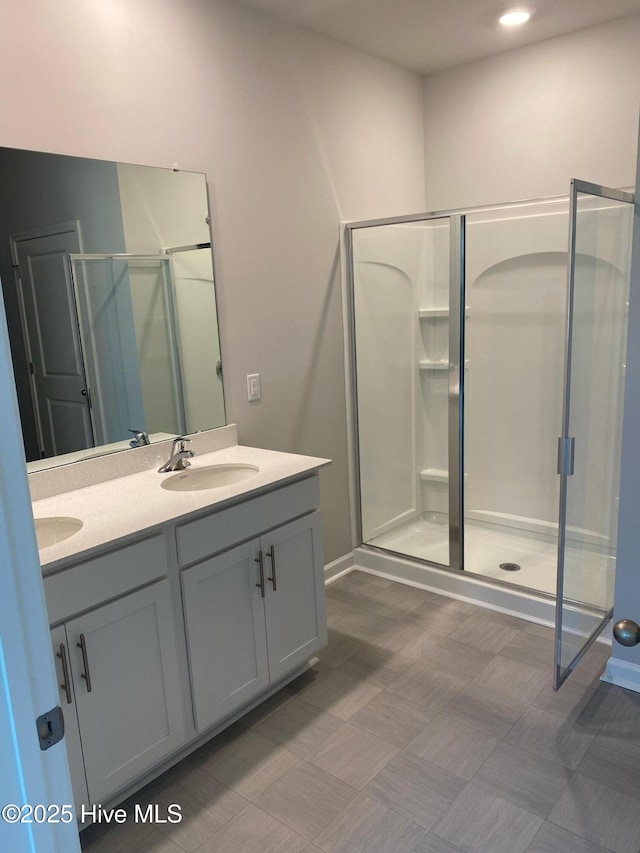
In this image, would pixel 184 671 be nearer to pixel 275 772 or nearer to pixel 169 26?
pixel 275 772

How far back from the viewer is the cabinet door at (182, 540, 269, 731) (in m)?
2.11

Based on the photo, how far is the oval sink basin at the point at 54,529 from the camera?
2.09 m

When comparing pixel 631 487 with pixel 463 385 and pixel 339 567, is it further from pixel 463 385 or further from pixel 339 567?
pixel 339 567

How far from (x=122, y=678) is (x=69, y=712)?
173mm

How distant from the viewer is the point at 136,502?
2.18 m

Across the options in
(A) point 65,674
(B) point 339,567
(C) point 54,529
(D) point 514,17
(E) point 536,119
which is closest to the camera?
(A) point 65,674

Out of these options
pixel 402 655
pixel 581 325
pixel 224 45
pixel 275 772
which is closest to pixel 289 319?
pixel 224 45

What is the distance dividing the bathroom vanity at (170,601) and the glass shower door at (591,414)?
92 cm

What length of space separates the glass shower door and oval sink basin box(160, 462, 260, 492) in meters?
1.17

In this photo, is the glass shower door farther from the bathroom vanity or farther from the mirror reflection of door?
the mirror reflection of door

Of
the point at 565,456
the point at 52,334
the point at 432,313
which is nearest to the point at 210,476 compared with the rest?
the point at 52,334

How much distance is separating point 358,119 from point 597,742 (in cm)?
298

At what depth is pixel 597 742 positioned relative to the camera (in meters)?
2.19

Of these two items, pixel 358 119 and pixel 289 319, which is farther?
pixel 358 119
